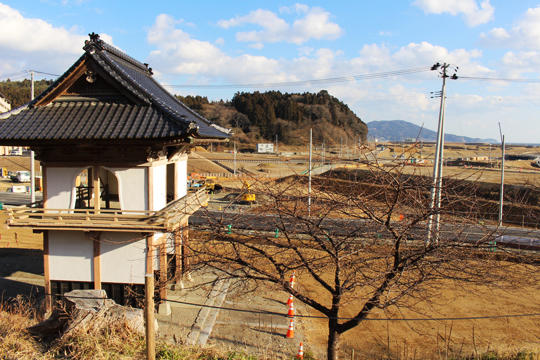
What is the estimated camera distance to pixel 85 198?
51.5 ft

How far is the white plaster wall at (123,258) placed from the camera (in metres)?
11.7

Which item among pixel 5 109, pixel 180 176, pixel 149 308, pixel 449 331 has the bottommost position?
pixel 449 331

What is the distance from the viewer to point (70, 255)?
1191cm

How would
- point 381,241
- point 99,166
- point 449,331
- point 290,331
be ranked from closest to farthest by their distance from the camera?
point 381,241 < point 99,166 < point 290,331 < point 449,331

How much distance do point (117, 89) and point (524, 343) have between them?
15768 mm

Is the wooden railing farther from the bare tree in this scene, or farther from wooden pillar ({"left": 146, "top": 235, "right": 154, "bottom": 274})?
the bare tree

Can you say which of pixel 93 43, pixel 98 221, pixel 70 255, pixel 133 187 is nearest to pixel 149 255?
pixel 98 221

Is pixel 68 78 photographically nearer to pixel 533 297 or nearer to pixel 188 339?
pixel 188 339

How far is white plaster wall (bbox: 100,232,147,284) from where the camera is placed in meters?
11.7

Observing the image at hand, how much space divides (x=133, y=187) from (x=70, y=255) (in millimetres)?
3253

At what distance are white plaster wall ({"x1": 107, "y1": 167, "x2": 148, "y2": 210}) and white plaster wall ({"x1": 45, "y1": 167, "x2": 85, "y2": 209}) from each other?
1393 mm

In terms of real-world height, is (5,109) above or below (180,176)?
above

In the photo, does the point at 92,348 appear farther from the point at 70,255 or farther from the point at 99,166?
the point at 99,166

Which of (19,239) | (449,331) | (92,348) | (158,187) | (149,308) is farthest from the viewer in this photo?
(19,239)
